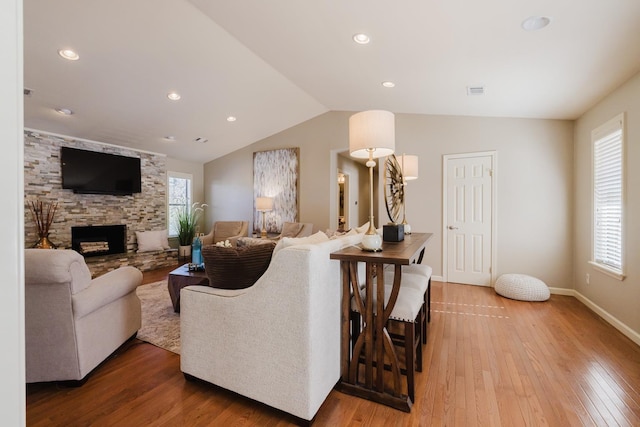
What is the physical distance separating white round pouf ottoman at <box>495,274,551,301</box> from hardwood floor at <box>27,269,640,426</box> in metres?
0.93

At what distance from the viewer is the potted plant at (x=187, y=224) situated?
6.41 m

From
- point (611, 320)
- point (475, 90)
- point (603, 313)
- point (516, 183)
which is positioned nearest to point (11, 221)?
point (475, 90)

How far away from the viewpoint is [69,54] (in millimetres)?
3070

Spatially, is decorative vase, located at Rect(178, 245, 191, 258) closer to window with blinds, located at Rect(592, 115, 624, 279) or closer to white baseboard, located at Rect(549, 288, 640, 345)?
white baseboard, located at Rect(549, 288, 640, 345)

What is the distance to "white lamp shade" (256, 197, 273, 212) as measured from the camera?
6.23 meters

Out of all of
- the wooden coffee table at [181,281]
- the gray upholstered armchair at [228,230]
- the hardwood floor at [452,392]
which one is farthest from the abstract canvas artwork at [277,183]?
the hardwood floor at [452,392]

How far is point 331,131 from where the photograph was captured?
5.85 m

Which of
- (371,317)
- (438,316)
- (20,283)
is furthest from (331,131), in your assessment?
(20,283)

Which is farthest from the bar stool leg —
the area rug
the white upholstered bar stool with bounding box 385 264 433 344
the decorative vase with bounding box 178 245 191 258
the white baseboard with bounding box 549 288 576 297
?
the decorative vase with bounding box 178 245 191 258

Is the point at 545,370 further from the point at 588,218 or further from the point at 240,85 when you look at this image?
the point at 240,85

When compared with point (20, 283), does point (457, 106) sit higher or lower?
higher

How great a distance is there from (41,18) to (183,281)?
275cm

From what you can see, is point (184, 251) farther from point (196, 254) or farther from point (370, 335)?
point (370, 335)

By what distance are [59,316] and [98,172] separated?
4205 mm
